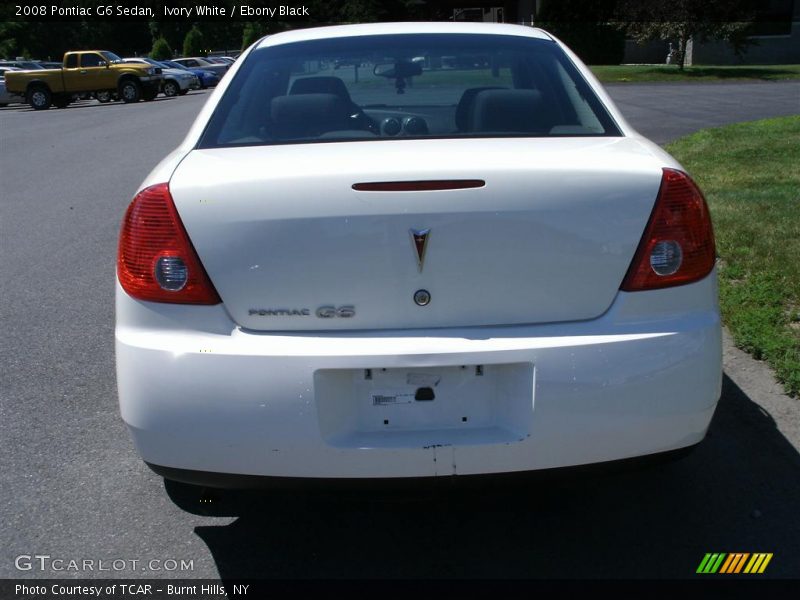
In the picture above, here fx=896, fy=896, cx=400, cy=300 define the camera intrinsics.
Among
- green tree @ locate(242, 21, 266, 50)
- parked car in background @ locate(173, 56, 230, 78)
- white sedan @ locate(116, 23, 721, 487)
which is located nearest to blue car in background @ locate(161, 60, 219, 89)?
parked car in background @ locate(173, 56, 230, 78)

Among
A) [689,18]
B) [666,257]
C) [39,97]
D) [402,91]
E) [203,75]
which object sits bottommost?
[203,75]

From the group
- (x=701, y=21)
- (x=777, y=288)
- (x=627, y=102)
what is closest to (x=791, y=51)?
(x=701, y=21)

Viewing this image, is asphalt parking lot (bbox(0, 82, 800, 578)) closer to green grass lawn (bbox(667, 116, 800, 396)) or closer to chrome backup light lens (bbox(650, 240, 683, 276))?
green grass lawn (bbox(667, 116, 800, 396))

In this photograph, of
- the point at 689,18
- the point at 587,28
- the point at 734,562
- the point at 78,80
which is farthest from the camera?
the point at 587,28

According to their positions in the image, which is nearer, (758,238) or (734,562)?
(734,562)

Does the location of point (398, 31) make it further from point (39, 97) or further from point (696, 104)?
point (39, 97)

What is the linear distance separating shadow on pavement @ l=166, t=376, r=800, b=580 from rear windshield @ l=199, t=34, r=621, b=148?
1252 millimetres

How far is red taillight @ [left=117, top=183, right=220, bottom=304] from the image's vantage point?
2566mm

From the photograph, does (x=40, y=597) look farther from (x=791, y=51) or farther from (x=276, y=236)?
(x=791, y=51)

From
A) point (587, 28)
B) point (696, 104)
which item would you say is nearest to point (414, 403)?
point (696, 104)

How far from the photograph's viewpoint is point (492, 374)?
8.14 feet

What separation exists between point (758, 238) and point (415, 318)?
455cm

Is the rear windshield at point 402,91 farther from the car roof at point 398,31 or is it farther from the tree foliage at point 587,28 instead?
the tree foliage at point 587,28

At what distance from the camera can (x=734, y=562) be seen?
9.38 ft
